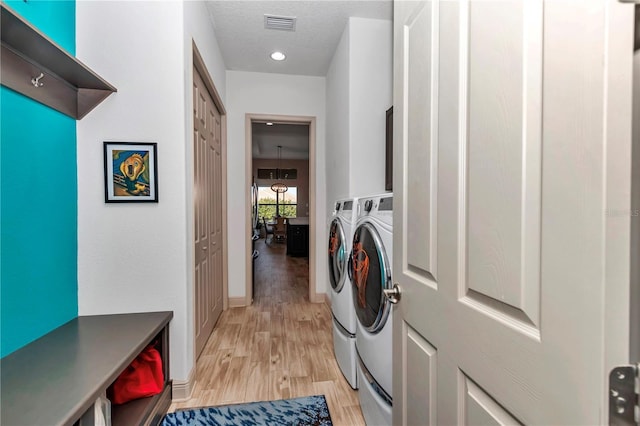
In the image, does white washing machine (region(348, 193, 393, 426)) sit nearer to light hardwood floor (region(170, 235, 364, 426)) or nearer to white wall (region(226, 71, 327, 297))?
light hardwood floor (region(170, 235, 364, 426))

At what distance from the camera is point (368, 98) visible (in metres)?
2.57

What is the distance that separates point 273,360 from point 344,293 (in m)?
0.85

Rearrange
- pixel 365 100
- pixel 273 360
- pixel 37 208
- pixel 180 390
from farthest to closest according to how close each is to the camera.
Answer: pixel 365 100
pixel 273 360
pixel 180 390
pixel 37 208

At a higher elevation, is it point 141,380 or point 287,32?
point 287,32

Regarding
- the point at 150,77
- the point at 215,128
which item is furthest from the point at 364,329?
the point at 215,128

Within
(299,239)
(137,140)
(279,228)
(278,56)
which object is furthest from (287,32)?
(279,228)

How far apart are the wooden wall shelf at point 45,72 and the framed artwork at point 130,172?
261 mm

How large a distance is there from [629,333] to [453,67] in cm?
61

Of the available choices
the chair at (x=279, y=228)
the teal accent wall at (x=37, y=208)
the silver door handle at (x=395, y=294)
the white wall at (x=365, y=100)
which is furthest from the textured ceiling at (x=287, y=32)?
the chair at (x=279, y=228)

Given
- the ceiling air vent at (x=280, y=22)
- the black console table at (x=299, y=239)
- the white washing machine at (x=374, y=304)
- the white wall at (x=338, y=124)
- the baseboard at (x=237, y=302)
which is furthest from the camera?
the black console table at (x=299, y=239)

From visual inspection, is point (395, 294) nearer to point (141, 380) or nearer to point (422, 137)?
point (422, 137)

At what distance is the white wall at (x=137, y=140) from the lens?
1646mm

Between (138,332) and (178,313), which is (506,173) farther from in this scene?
(178,313)

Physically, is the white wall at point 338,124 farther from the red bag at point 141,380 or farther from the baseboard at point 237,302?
the red bag at point 141,380
